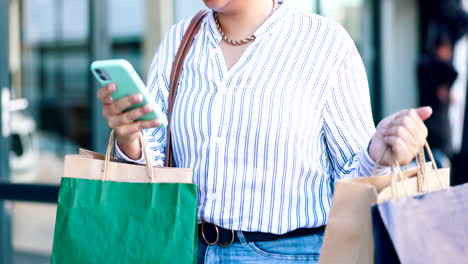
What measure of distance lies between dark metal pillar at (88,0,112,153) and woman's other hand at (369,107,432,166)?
154 inches

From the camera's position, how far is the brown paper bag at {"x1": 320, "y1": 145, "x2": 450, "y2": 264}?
1255 millimetres

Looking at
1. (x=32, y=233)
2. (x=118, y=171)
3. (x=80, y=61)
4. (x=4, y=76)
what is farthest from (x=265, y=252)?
(x=80, y=61)

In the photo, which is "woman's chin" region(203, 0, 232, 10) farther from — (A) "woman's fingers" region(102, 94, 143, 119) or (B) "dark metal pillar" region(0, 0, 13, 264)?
(B) "dark metal pillar" region(0, 0, 13, 264)

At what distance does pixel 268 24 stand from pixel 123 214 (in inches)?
21.4

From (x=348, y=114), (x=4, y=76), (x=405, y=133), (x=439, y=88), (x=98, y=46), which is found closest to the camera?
(x=405, y=133)

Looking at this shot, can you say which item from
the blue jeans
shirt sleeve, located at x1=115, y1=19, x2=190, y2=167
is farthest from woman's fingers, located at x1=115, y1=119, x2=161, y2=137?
the blue jeans

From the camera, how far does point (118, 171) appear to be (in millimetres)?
1422

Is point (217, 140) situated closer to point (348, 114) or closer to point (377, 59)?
point (348, 114)

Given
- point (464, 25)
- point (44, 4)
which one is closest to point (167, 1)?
point (464, 25)

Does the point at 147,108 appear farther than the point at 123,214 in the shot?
No

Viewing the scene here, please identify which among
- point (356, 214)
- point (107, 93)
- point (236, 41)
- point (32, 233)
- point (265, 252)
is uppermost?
point (236, 41)

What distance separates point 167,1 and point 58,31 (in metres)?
6.26

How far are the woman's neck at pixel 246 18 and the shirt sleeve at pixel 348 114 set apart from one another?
221 mm

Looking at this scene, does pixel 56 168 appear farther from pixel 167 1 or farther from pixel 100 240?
pixel 100 240
